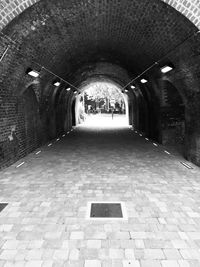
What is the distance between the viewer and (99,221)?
181 inches

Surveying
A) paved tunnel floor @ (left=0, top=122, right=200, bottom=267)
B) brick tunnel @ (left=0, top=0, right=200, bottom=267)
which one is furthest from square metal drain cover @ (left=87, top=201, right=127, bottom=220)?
brick tunnel @ (left=0, top=0, right=200, bottom=267)

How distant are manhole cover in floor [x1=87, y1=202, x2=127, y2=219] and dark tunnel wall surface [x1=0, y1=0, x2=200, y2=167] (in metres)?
4.30

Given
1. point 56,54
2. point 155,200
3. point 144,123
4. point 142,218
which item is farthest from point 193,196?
point 144,123

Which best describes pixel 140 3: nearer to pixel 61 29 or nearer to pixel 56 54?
pixel 61 29

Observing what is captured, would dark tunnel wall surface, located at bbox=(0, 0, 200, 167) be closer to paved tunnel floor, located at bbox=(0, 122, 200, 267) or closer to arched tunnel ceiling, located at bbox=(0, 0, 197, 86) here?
arched tunnel ceiling, located at bbox=(0, 0, 197, 86)

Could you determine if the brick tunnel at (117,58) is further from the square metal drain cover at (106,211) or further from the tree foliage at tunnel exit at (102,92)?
the tree foliage at tunnel exit at (102,92)

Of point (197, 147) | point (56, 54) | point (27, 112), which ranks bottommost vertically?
point (197, 147)

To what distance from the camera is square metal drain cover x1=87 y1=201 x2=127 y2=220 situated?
4.75 metres

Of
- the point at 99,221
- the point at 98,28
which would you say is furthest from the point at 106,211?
the point at 98,28

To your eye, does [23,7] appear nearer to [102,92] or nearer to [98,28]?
[98,28]

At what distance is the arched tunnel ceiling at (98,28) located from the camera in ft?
21.9

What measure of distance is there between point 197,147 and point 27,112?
727cm

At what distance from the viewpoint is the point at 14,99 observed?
949 centimetres

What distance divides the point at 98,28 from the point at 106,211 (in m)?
6.54
